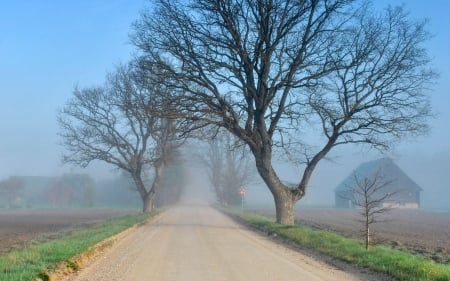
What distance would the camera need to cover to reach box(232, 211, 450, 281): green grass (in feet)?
34.9

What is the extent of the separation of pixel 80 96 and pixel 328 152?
24755 mm

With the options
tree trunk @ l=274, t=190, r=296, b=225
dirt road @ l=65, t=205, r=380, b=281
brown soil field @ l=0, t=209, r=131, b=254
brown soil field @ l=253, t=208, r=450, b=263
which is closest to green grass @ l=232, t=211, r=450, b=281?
dirt road @ l=65, t=205, r=380, b=281

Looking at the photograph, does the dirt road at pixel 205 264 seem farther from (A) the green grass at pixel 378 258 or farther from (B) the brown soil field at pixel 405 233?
(B) the brown soil field at pixel 405 233

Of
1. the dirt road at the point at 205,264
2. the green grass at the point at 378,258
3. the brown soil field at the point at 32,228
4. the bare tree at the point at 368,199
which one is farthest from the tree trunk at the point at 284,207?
the brown soil field at the point at 32,228

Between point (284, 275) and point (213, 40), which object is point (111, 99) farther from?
point (284, 275)

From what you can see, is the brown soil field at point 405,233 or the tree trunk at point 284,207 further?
the tree trunk at point 284,207

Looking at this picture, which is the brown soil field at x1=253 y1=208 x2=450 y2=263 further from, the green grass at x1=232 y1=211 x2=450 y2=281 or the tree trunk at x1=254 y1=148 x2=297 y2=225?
the tree trunk at x1=254 y1=148 x2=297 y2=225

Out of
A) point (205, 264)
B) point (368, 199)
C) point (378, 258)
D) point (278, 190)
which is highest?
point (278, 190)

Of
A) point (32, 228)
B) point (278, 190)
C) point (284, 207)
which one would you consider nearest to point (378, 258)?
point (278, 190)

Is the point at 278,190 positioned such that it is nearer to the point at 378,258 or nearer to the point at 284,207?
the point at 284,207

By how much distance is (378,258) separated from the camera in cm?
1325

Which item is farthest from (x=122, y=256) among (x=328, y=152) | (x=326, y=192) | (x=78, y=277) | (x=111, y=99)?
(x=326, y=192)

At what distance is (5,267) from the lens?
10.9m

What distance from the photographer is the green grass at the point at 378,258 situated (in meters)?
10.6
